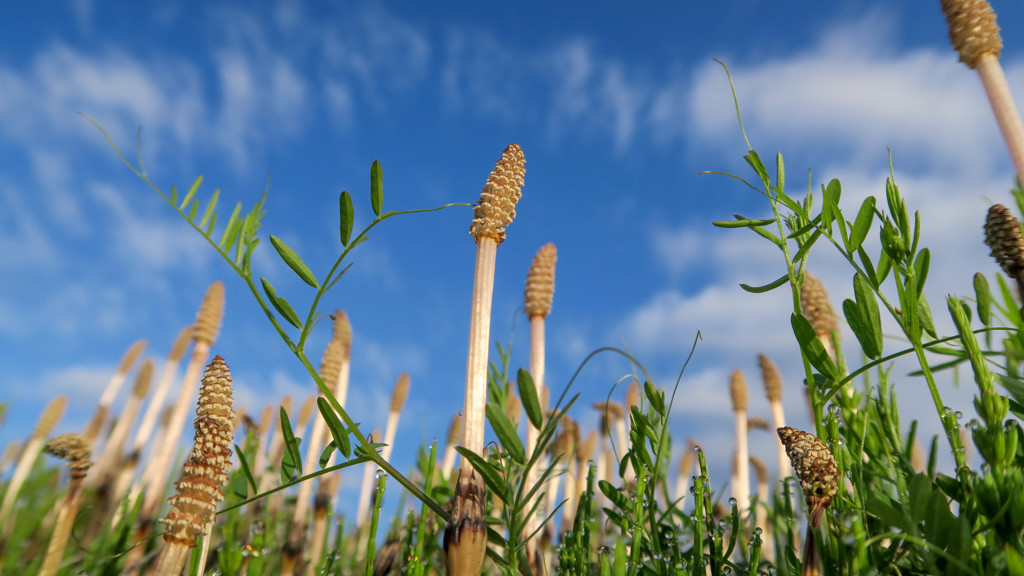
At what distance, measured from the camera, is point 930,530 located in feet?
2.39

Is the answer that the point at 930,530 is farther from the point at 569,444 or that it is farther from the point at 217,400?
the point at 569,444

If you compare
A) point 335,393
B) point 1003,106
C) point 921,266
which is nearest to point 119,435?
point 335,393

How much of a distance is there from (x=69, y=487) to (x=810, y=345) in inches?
Answer: 66.9

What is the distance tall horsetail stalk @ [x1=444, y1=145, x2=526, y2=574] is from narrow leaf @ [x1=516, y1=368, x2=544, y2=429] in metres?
0.06

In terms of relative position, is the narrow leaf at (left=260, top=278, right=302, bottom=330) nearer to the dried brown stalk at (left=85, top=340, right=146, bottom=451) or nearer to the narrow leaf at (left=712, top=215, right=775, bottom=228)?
the narrow leaf at (left=712, top=215, right=775, bottom=228)

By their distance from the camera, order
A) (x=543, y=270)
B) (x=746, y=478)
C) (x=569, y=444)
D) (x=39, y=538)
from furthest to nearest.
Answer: (x=746, y=478), (x=39, y=538), (x=569, y=444), (x=543, y=270)

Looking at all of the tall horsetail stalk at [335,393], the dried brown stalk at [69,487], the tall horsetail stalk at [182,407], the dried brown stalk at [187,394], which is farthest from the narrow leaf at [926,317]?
the dried brown stalk at [187,394]

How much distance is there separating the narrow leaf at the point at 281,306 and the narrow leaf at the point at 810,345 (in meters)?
0.77

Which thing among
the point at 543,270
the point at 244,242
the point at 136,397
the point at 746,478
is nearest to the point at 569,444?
the point at 543,270

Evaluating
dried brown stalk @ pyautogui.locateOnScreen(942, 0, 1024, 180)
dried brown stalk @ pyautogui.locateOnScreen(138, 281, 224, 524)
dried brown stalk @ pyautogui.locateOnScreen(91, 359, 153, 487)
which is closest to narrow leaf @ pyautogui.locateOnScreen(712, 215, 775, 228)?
dried brown stalk @ pyautogui.locateOnScreen(942, 0, 1024, 180)

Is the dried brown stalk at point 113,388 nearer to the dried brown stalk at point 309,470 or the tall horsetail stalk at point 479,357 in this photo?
the dried brown stalk at point 309,470

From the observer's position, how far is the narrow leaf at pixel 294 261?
989 mm

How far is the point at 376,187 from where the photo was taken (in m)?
1.00

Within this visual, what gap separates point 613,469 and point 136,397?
395 centimetres
